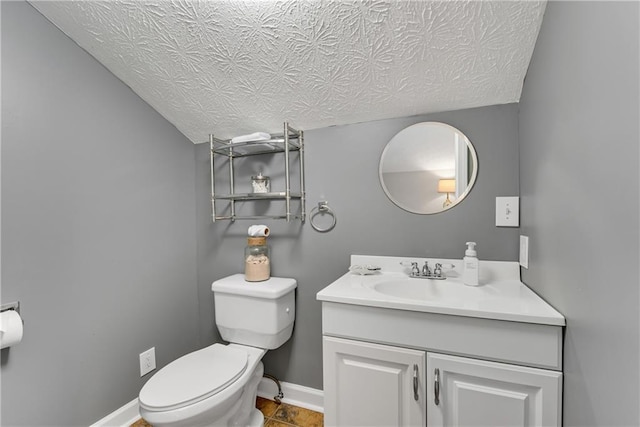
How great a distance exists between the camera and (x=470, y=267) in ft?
3.83

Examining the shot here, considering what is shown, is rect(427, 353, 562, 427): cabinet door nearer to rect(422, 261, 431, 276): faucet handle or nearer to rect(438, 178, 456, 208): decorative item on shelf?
rect(422, 261, 431, 276): faucet handle

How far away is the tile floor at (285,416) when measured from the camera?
4.69 feet

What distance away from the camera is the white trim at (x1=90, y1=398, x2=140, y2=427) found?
131 centimetres

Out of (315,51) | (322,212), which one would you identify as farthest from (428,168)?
(315,51)

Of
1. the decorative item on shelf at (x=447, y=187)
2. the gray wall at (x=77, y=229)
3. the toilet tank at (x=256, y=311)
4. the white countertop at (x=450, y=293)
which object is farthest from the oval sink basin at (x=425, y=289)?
the gray wall at (x=77, y=229)

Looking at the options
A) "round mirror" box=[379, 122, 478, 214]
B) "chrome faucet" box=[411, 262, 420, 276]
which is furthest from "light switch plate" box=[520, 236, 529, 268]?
"chrome faucet" box=[411, 262, 420, 276]

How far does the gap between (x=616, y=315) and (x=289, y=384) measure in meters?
1.55

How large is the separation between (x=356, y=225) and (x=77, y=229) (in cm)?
132

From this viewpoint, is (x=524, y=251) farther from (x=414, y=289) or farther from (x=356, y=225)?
(x=356, y=225)

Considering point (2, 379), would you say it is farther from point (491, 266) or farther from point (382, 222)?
point (491, 266)

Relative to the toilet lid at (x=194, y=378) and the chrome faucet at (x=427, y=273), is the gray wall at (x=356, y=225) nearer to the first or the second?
the chrome faucet at (x=427, y=273)

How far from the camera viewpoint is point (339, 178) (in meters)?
1.50

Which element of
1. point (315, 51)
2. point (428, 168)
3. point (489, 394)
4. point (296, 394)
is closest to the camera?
point (489, 394)

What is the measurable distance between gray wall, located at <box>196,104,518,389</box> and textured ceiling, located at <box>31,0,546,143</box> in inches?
4.0
